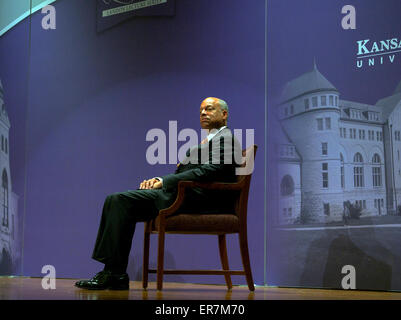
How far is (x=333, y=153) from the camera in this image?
4207 millimetres

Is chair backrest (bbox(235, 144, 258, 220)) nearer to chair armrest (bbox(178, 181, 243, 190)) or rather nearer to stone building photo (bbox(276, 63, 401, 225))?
chair armrest (bbox(178, 181, 243, 190))

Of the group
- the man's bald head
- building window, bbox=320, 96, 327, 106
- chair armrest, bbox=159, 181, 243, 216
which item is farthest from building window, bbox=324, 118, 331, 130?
chair armrest, bbox=159, 181, 243, 216

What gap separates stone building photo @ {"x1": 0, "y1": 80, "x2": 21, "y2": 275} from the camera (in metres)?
5.25

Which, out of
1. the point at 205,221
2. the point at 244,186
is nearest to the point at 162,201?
the point at 205,221

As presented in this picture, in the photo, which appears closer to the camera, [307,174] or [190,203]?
[190,203]

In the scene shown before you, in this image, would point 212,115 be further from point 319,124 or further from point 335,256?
point 335,256

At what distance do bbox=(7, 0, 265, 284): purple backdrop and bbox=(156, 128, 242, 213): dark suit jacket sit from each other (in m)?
1.02

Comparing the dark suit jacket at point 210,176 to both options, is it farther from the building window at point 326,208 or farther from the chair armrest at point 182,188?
the building window at point 326,208

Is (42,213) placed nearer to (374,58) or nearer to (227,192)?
(227,192)

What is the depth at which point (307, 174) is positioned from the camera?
4289mm

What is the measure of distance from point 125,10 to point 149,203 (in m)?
2.46

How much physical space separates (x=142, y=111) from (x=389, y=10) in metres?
2.25

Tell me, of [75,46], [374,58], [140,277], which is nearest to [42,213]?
[140,277]

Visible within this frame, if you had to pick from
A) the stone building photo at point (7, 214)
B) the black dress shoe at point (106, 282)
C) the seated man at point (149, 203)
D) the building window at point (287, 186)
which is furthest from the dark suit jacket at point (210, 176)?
the stone building photo at point (7, 214)
